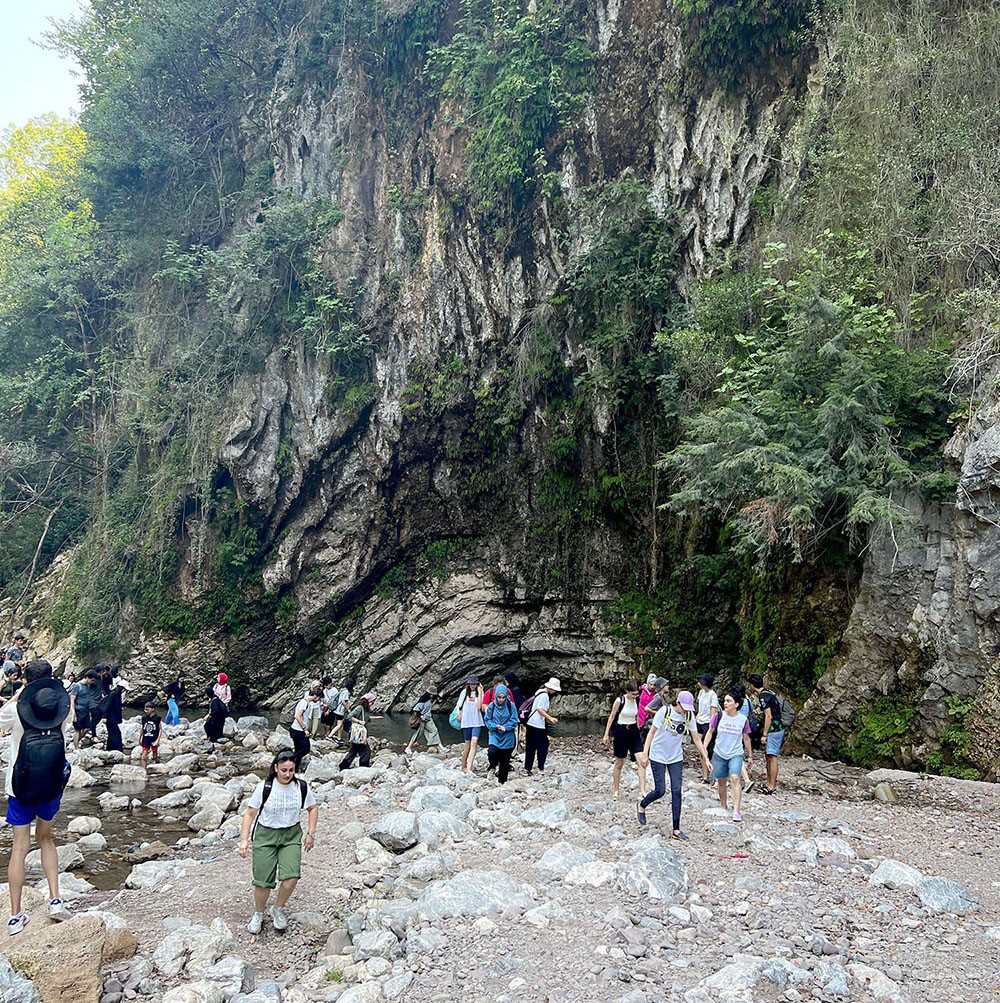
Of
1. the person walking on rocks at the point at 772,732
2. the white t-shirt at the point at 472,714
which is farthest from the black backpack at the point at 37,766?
the person walking on rocks at the point at 772,732

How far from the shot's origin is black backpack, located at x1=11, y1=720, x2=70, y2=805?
4.56 meters

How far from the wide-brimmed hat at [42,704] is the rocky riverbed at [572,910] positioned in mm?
1241

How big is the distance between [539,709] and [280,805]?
4530mm

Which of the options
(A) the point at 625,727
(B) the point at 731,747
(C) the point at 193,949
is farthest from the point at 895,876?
(C) the point at 193,949

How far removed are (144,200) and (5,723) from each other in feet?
69.3

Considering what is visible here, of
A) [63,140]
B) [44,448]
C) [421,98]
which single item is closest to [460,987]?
[421,98]

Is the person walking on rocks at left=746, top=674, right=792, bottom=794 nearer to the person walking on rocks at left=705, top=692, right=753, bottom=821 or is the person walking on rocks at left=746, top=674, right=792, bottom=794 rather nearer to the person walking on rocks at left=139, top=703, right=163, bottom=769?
the person walking on rocks at left=705, top=692, right=753, bottom=821

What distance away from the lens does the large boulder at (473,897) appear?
484 centimetres

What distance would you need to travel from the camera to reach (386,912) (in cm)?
492

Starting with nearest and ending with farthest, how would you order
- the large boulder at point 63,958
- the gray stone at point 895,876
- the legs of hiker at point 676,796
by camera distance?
the large boulder at point 63,958, the gray stone at point 895,876, the legs of hiker at point 676,796

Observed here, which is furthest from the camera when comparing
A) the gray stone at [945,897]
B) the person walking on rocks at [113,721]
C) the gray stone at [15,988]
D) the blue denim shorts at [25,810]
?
the person walking on rocks at [113,721]

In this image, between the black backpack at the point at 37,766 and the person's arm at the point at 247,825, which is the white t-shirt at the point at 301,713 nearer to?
the person's arm at the point at 247,825

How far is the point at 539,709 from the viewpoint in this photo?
8.82m

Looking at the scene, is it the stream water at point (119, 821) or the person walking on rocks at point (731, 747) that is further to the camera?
the stream water at point (119, 821)
